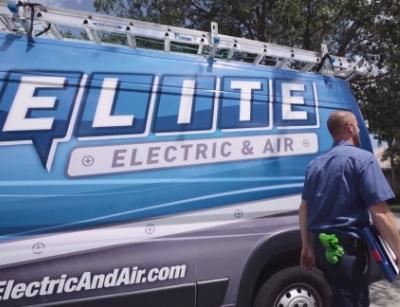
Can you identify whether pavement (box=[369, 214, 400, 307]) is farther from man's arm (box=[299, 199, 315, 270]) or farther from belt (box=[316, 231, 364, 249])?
belt (box=[316, 231, 364, 249])

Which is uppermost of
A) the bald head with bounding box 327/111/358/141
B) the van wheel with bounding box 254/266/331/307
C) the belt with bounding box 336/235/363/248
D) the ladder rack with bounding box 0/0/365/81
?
the ladder rack with bounding box 0/0/365/81

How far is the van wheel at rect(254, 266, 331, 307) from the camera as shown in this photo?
4.21 metres

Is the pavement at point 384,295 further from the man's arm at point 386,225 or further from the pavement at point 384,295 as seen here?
the man's arm at point 386,225

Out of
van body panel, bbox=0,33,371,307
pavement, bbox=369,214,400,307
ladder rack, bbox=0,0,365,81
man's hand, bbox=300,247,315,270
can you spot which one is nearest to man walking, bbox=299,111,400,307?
man's hand, bbox=300,247,315,270

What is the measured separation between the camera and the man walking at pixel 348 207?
3.05 meters

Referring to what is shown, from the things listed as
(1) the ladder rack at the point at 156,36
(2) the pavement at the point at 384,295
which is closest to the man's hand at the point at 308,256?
(1) the ladder rack at the point at 156,36

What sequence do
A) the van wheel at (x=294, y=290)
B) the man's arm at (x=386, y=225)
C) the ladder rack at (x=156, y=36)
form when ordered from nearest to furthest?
the man's arm at (x=386, y=225), the ladder rack at (x=156, y=36), the van wheel at (x=294, y=290)

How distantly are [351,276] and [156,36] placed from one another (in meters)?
2.29

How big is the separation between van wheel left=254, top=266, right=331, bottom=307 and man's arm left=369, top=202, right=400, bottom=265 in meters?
1.36

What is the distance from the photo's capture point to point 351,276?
3.10 meters

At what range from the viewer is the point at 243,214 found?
3998 millimetres

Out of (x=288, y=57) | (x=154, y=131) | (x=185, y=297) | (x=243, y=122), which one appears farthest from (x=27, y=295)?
(x=288, y=57)

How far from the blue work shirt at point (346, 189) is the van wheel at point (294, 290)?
3.50 feet

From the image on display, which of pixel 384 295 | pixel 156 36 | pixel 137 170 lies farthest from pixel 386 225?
pixel 384 295
